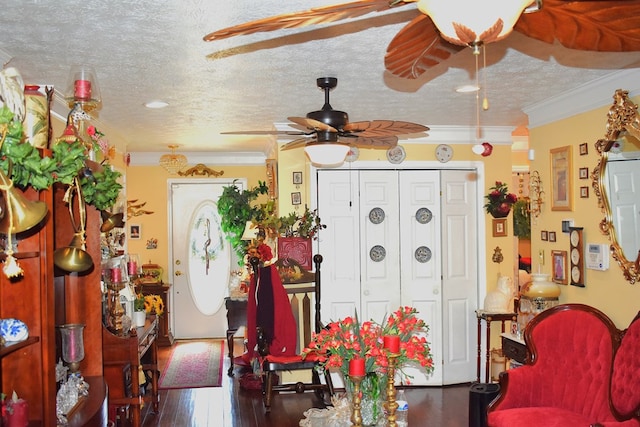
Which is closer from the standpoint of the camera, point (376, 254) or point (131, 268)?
point (131, 268)

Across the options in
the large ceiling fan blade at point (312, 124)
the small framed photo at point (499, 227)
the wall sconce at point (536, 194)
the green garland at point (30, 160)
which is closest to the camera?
the green garland at point (30, 160)

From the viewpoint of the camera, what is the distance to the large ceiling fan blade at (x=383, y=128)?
3.29 meters

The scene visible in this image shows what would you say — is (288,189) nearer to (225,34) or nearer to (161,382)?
(161,382)

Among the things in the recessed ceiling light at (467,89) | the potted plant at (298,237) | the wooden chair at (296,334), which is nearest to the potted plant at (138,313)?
the wooden chair at (296,334)

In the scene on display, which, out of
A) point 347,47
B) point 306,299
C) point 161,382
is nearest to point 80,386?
point 347,47

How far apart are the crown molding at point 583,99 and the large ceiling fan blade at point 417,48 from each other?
2.03m

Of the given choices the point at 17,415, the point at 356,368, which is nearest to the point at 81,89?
the point at 17,415

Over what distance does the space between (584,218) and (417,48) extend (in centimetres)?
278

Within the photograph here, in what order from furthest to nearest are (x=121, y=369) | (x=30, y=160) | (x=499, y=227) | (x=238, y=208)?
(x=238, y=208) → (x=499, y=227) → (x=121, y=369) → (x=30, y=160)

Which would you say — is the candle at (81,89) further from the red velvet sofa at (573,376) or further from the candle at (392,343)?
the red velvet sofa at (573,376)

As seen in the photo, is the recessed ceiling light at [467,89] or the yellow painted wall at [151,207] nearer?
the recessed ceiling light at [467,89]

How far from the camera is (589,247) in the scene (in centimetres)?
421

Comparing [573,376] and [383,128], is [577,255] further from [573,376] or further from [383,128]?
[383,128]

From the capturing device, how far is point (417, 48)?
6.75 feet
